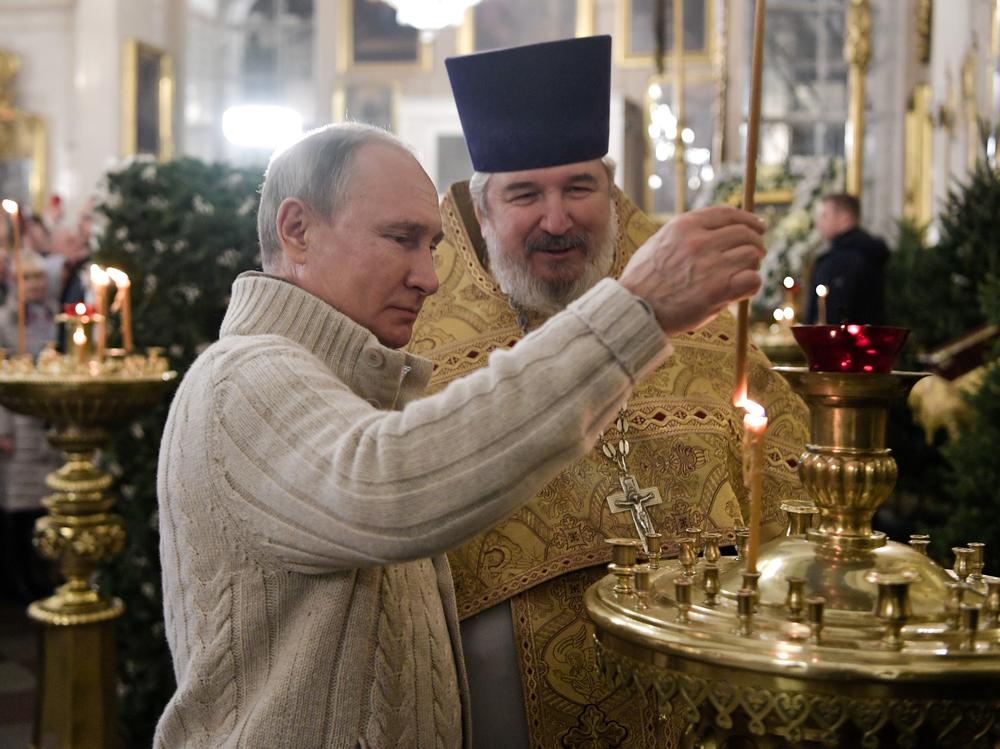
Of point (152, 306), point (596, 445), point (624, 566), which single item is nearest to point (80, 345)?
point (152, 306)

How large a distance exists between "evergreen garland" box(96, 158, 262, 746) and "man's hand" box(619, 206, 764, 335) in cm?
313

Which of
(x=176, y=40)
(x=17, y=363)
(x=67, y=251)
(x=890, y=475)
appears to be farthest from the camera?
(x=176, y=40)

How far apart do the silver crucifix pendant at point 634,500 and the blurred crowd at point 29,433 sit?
4.03m

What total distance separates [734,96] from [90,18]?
247 inches

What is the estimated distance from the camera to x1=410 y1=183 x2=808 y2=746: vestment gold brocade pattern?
1990 mm

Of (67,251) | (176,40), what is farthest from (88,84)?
(67,251)

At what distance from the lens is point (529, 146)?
7.22 ft

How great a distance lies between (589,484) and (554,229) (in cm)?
45

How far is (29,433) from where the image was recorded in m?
6.00

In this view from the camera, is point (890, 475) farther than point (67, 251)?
No

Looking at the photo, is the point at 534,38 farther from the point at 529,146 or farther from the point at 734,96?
the point at 529,146

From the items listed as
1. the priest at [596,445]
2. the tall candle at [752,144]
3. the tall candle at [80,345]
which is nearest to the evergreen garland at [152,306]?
the tall candle at [80,345]

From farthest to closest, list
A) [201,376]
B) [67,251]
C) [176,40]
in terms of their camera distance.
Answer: [176,40] < [67,251] < [201,376]

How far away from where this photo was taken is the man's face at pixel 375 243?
1.43m
